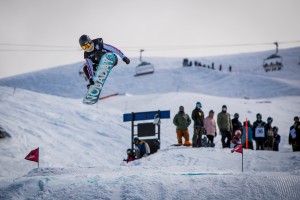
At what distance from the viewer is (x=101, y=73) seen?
8945 millimetres

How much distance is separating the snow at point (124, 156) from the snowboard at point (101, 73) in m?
1.57

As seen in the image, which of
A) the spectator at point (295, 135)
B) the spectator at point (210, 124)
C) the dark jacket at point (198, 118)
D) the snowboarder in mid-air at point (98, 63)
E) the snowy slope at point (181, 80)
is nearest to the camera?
the snowboarder in mid-air at point (98, 63)

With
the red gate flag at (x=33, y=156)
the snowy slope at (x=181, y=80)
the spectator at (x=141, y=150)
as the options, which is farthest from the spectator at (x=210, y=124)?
the snowy slope at (x=181, y=80)

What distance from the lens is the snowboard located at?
29.3ft

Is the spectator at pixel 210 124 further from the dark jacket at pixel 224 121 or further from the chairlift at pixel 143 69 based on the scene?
the chairlift at pixel 143 69

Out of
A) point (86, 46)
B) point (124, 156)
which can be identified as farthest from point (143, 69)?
point (86, 46)

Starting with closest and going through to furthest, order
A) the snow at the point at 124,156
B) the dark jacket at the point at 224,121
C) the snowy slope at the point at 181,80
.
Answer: the snow at the point at 124,156 → the dark jacket at the point at 224,121 → the snowy slope at the point at 181,80

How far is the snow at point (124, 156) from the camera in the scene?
26.0 feet

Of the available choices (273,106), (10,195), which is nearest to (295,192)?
(10,195)

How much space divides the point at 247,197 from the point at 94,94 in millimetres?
3520

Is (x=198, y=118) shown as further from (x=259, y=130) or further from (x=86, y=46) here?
(x=86, y=46)

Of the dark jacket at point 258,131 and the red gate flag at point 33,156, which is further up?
the dark jacket at point 258,131

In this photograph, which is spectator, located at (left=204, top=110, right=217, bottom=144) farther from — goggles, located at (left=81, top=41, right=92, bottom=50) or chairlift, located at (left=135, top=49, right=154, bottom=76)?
chairlift, located at (left=135, top=49, right=154, bottom=76)

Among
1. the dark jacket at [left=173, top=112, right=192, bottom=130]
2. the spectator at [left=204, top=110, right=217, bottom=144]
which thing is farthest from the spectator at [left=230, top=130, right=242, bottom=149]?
the dark jacket at [left=173, top=112, right=192, bottom=130]
